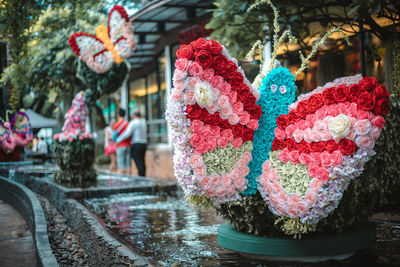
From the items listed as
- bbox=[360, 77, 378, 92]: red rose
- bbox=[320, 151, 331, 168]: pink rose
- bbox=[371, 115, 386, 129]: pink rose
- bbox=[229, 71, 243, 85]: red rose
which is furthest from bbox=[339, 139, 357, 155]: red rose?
bbox=[229, 71, 243, 85]: red rose

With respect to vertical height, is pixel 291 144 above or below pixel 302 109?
below

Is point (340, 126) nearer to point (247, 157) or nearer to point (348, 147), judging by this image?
point (348, 147)

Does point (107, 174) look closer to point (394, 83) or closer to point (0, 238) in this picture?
point (0, 238)

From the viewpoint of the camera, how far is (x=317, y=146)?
11.6 feet

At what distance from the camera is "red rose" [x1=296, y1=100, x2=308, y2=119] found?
370 cm

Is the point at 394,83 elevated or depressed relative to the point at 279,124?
elevated

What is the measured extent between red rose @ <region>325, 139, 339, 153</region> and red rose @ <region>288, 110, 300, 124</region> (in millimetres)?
388

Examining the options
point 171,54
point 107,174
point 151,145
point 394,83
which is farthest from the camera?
point 151,145

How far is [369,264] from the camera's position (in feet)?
12.2

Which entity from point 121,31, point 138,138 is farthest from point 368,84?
point 138,138

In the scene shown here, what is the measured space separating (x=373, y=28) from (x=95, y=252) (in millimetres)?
5463

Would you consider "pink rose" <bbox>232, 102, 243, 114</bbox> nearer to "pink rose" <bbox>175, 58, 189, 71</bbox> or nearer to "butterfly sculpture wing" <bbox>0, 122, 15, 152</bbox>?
"pink rose" <bbox>175, 58, 189, 71</bbox>

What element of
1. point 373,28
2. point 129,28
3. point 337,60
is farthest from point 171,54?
point 373,28

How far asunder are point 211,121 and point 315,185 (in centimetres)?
98
